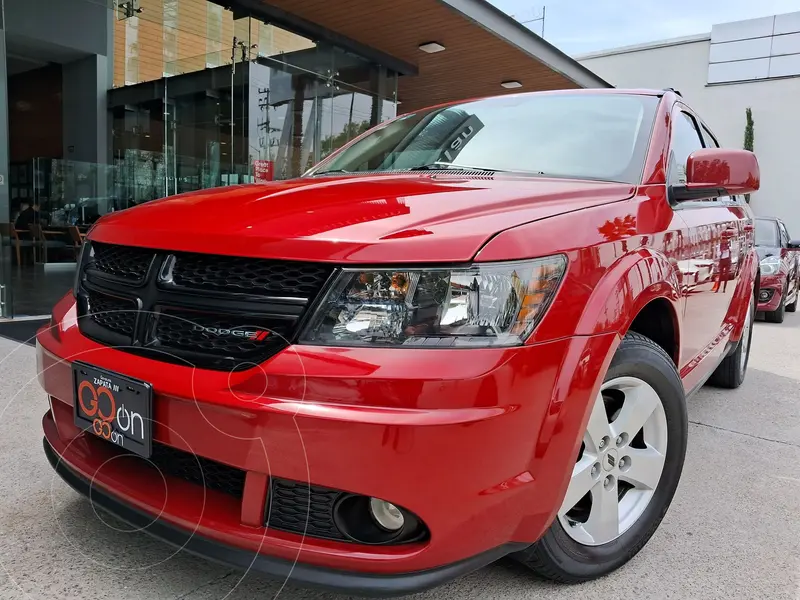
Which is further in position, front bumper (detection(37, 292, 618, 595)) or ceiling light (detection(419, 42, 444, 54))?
ceiling light (detection(419, 42, 444, 54))

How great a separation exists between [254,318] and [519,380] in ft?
2.01

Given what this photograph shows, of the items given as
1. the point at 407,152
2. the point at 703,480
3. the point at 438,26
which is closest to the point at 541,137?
the point at 407,152

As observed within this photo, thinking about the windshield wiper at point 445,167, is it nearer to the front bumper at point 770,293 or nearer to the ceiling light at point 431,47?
the front bumper at point 770,293

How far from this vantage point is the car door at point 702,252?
92.0 inches

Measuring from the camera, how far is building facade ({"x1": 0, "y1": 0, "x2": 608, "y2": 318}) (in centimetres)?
823

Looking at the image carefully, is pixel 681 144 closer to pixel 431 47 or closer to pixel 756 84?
pixel 431 47

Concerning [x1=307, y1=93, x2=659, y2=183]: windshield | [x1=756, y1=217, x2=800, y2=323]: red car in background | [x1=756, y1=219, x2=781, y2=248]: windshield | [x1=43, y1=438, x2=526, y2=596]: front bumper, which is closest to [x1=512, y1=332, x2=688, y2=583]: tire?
[x1=43, y1=438, x2=526, y2=596]: front bumper

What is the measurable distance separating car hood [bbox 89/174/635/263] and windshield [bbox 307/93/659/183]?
0.92 ft

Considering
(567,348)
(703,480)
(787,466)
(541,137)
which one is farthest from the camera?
(787,466)

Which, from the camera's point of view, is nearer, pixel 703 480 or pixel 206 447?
pixel 206 447

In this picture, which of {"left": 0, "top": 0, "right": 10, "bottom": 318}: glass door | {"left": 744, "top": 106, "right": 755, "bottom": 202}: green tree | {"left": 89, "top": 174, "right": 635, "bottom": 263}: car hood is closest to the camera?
{"left": 89, "top": 174, "right": 635, "bottom": 263}: car hood

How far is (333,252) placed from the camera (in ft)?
4.60

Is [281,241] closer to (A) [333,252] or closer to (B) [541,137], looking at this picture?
(A) [333,252]

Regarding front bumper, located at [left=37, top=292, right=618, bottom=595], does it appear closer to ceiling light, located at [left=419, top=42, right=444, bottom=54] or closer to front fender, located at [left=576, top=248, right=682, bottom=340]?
front fender, located at [left=576, top=248, right=682, bottom=340]
